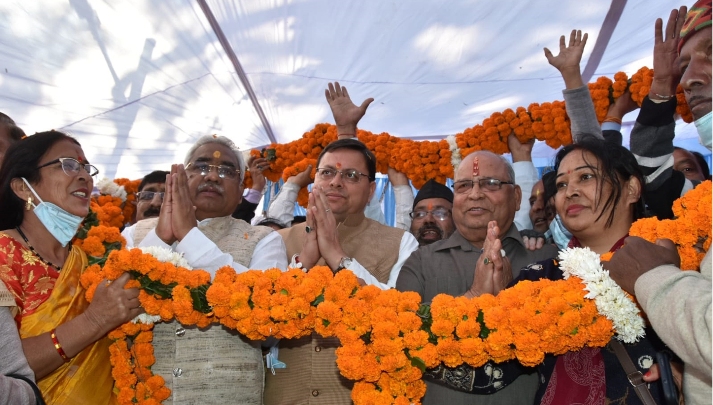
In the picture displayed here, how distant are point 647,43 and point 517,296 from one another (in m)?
4.40

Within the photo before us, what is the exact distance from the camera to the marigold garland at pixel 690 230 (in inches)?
89.4

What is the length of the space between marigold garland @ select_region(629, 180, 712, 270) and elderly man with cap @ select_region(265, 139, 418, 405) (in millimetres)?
1380

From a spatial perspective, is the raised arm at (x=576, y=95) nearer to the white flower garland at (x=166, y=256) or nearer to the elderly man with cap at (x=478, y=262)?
the elderly man with cap at (x=478, y=262)

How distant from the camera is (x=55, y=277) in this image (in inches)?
Answer: 109

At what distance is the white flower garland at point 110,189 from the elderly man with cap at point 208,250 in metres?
2.53

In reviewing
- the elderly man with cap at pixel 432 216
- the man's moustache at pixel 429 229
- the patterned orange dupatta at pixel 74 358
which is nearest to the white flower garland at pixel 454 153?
the elderly man with cap at pixel 432 216

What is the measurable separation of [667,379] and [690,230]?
2.07 ft

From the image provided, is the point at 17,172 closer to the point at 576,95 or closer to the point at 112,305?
the point at 112,305

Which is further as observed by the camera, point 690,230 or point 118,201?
point 118,201

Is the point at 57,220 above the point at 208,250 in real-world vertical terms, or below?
above

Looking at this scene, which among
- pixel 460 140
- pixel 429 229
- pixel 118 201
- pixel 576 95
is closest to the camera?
pixel 576 95

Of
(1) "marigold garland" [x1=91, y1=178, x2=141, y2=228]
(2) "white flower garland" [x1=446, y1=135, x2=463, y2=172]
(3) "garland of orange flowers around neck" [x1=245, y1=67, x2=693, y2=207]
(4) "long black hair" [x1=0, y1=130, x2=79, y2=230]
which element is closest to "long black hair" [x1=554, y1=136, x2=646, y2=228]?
(3) "garland of orange flowers around neck" [x1=245, y1=67, x2=693, y2=207]

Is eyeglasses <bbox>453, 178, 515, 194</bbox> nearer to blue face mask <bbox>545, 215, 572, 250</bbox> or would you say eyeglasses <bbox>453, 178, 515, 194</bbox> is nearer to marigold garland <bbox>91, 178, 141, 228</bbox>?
blue face mask <bbox>545, 215, 572, 250</bbox>

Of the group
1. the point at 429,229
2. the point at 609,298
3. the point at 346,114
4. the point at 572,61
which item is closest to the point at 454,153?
the point at 429,229
